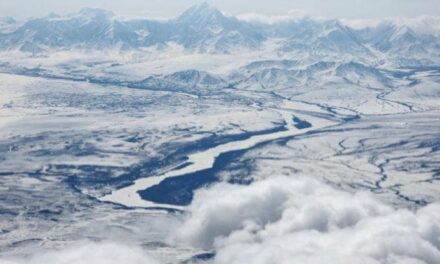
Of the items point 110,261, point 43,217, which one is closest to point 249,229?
point 110,261

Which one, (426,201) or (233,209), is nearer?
(233,209)

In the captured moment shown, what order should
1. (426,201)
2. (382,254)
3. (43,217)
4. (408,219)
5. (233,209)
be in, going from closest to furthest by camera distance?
1. (382,254)
2. (408,219)
3. (233,209)
4. (43,217)
5. (426,201)

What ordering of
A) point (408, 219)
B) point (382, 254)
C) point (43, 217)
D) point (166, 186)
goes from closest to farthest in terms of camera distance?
point (382, 254), point (408, 219), point (43, 217), point (166, 186)

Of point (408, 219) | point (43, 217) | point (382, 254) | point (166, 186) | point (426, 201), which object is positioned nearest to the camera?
point (382, 254)

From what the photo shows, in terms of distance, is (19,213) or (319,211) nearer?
(319,211)

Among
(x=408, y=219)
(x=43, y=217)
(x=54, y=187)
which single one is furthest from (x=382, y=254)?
(x=54, y=187)

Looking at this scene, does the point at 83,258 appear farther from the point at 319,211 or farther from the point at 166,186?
the point at 166,186

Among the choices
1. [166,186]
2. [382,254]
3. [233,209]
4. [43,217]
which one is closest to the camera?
[382,254]

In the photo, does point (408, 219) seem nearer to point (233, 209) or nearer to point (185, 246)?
point (233, 209)
